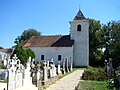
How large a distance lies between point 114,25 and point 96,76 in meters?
29.3

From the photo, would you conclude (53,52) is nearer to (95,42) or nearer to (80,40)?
(80,40)

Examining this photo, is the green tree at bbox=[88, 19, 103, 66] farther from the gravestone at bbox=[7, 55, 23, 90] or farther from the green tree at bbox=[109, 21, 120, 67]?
the gravestone at bbox=[7, 55, 23, 90]

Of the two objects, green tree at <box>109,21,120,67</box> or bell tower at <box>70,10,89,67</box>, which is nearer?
green tree at <box>109,21,120,67</box>

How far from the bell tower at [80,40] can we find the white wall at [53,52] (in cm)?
161

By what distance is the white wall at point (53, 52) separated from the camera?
45.3 metres

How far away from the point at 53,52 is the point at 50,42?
8.32 ft

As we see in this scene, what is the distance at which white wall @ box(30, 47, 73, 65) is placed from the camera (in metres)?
45.3

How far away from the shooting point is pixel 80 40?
1810 inches

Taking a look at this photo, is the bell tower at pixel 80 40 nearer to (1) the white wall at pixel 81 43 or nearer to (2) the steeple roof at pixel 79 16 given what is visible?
(1) the white wall at pixel 81 43

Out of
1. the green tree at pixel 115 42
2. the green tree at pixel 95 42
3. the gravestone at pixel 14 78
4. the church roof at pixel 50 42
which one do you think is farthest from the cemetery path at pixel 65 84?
the green tree at pixel 95 42

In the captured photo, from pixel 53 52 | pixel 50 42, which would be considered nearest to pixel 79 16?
pixel 50 42

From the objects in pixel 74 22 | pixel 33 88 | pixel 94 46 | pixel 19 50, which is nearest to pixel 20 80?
pixel 33 88

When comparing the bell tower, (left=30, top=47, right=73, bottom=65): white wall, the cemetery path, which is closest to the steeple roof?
the bell tower

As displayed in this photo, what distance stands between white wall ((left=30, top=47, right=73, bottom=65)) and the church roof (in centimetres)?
68
